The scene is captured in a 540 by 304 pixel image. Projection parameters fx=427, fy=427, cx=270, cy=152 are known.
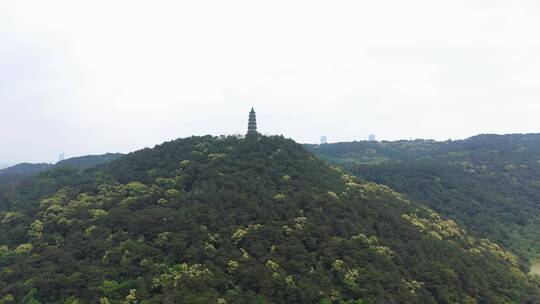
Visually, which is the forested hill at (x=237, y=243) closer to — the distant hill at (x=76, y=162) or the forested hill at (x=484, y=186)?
the forested hill at (x=484, y=186)

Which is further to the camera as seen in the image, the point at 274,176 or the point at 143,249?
the point at 274,176

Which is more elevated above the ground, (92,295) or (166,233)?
(166,233)

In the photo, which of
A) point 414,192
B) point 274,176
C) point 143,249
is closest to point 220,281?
point 143,249

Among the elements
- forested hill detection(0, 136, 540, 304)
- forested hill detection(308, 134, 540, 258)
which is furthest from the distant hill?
forested hill detection(308, 134, 540, 258)

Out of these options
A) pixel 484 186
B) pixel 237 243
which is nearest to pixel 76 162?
pixel 237 243

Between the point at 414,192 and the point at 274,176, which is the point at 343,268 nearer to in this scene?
the point at 274,176

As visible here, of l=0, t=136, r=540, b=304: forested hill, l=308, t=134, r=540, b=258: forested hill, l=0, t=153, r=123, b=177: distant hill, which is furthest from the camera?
l=0, t=153, r=123, b=177: distant hill

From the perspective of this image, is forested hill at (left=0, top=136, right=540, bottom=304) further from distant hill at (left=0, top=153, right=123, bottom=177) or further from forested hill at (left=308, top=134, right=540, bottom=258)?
distant hill at (left=0, top=153, right=123, bottom=177)
